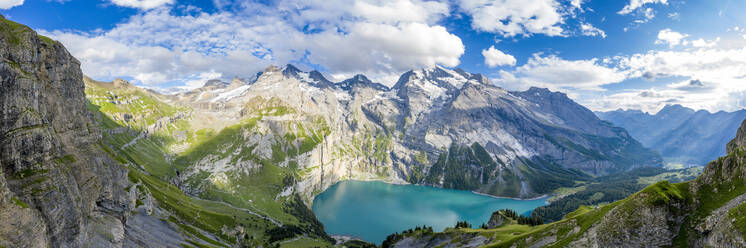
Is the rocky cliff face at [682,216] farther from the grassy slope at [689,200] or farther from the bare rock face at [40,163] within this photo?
the bare rock face at [40,163]

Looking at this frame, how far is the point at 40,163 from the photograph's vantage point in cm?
3781

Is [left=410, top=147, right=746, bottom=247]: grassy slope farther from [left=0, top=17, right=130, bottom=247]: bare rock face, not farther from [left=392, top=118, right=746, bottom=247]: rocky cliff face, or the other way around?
[left=0, top=17, right=130, bottom=247]: bare rock face

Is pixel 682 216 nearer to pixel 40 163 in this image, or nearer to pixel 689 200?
pixel 689 200

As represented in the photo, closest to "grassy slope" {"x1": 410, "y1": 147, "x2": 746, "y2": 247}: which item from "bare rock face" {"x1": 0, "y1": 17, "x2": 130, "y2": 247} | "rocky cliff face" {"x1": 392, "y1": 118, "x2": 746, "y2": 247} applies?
"rocky cliff face" {"x1": 392, "y1": 118, "x2": 746, "y2": 247}

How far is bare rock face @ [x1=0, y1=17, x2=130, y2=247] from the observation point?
105ft

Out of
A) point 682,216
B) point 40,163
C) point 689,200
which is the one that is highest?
point 40,163

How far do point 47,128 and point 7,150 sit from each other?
23.9 ft

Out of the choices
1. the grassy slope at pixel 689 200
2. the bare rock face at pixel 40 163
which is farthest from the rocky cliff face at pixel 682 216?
the bare rock face at pixel 40 163

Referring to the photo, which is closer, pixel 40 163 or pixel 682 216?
pixel 682 216

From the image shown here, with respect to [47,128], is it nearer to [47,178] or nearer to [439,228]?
[47,178]

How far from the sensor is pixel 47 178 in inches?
1469

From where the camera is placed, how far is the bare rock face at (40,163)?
32.0 metres

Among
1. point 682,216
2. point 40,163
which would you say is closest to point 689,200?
point 682,216

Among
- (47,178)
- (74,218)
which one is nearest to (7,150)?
(47,178)
